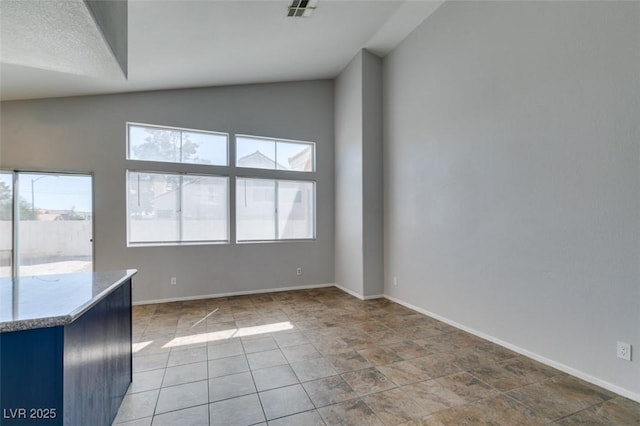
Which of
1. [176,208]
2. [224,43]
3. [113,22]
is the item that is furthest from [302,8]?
[176,208]

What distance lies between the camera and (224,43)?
12.5ft

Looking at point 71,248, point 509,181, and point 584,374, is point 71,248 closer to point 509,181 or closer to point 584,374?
point 509,181

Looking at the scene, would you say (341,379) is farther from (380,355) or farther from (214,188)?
(214,188)

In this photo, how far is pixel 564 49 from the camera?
2.57 meters

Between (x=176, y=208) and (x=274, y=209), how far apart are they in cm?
166

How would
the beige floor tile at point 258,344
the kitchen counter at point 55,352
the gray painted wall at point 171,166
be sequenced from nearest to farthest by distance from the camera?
the kitchen counter at point 55,352
the beige floor tile at point 258,344
the gray painted wall at point 171,166

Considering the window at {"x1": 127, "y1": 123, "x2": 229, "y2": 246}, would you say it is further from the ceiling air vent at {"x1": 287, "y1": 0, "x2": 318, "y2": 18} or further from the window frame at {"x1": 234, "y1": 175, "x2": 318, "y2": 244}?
the ceiling air vent at {"x1": 287, "y1": 0, "x2": 318, "y2": 18}

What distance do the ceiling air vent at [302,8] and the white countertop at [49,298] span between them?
3.30 meters

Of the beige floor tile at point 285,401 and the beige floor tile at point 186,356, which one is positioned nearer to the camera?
the beige floor tile at point 285,401

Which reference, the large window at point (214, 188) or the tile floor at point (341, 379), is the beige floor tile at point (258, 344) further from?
the large window at point (214, 188)

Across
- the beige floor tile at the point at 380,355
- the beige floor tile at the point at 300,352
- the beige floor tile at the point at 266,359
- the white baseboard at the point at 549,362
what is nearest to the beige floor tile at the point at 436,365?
the beige floor tile at the point at 380,355

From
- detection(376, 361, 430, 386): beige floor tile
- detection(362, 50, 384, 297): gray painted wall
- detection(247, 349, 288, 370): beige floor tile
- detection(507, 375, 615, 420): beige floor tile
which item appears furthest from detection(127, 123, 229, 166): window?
detection(507, 375, 615, 420): beige floor tile

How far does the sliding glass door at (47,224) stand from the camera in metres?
3.93

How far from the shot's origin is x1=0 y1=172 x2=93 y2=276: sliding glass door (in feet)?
12.9
